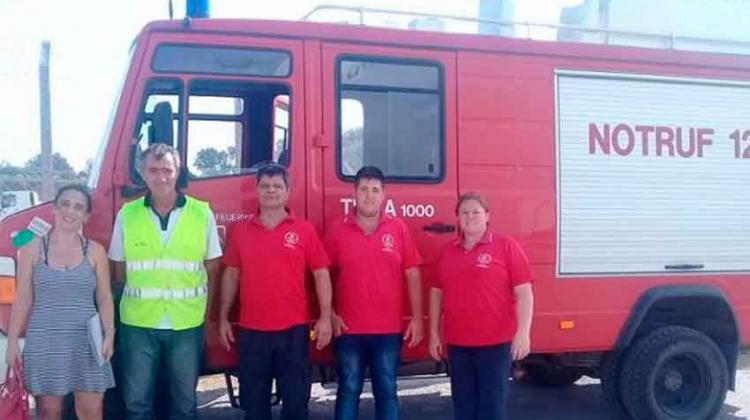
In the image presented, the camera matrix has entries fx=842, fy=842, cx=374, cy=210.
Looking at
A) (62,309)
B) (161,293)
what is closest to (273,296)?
(161,293)

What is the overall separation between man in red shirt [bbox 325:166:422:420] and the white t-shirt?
28.4 inches

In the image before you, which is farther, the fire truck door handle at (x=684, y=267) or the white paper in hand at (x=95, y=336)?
the fire truck door handle at (x=684, y=267)

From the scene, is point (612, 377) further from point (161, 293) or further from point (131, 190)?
point (131, 190)

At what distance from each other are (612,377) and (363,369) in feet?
6.96

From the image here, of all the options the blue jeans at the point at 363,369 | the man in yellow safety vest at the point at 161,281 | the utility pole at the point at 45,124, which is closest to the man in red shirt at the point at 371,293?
the blue jeans at the point at 363,369

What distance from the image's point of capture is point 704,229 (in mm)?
6148

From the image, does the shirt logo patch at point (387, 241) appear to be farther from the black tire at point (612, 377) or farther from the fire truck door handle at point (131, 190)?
the black tire at point (612, 377)

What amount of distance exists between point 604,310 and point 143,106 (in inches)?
135

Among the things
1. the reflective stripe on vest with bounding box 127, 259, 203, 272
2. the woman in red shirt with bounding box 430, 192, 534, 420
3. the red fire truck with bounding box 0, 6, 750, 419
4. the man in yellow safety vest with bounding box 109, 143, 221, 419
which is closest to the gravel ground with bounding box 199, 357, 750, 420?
the red fire truck with bounding box 0, 6, 750, 419

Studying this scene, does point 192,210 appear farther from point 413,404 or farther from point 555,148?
point 413,404

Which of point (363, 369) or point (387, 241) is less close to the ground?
point (387, 241)

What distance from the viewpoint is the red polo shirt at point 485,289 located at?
4.94 meters

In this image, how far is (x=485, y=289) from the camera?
494 centimetres

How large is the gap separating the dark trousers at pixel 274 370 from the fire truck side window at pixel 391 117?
1155 mm
